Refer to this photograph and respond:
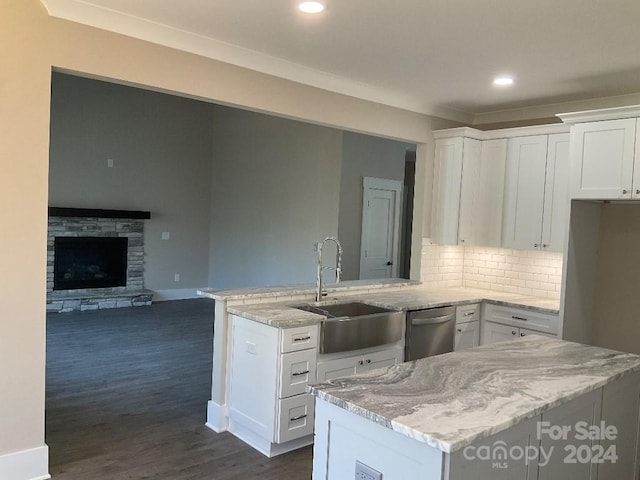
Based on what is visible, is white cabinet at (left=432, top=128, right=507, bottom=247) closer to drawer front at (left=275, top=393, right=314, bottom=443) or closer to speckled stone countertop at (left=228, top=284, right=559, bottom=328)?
speckled stone countertop at (left=228, top=284, right=559, bottom=328)

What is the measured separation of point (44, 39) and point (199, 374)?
125 inches

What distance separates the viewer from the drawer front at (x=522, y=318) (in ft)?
13.7


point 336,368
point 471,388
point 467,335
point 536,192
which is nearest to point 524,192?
point 536,192

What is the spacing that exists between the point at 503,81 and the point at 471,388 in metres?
2.88

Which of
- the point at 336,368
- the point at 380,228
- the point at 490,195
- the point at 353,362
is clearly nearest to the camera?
the point at 336,368

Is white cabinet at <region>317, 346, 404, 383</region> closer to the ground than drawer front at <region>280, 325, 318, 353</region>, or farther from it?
closer to the ground

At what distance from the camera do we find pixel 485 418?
5.40 feet

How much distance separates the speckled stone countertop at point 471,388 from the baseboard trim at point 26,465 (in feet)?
6.29

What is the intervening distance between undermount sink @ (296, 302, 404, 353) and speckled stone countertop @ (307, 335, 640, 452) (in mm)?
1126

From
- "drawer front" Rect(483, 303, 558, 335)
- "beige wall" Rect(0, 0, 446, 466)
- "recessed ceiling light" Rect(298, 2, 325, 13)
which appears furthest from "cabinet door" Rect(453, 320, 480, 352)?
"beige wall" Rect(0, 0, 446, 466)

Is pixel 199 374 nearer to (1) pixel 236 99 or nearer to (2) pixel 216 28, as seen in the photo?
(1) pixel 236 99

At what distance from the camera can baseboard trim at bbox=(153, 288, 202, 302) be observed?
28.9ft

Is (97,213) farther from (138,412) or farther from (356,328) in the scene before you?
(356,328)

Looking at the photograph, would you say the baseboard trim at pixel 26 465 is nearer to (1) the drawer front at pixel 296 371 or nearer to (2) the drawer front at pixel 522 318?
(1) the drawer front at pixel 296 371
